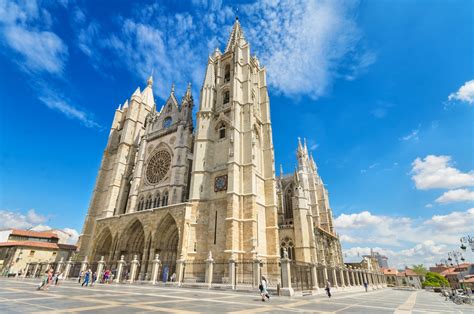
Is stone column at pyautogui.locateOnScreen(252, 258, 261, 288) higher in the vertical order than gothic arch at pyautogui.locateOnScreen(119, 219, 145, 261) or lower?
lower

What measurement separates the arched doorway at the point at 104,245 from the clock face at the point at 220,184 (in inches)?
506

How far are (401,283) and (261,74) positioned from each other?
68.8 m

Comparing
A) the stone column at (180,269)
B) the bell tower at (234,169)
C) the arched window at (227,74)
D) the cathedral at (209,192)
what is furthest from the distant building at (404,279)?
the stone column at (180,269)

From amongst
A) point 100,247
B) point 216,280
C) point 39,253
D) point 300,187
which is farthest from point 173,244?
point 39,253


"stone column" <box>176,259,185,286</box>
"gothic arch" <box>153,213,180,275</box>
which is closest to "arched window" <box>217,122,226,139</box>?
"gothic arch" <box>153,213,180,275</box>

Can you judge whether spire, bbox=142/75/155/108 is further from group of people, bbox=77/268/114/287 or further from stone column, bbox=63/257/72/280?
group of people, bbox=77/268/114/287

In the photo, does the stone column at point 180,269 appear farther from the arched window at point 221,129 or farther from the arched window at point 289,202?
the arched window at point 289,202

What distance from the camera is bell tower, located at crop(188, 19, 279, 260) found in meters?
19.1

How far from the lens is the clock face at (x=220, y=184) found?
69.3ft

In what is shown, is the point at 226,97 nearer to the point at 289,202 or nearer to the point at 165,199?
the point at 165,199

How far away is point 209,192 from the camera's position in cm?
2186

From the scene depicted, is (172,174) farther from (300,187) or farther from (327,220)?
(327,220)

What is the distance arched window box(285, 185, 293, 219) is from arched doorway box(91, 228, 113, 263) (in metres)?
21.0

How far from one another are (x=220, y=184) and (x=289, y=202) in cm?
1454
